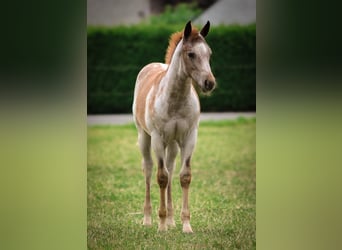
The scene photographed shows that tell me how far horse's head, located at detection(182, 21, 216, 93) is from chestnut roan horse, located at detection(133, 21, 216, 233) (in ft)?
0.06

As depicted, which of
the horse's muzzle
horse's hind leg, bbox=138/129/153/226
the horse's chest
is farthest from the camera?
horse's hind leg, bbox=138/129/153/226

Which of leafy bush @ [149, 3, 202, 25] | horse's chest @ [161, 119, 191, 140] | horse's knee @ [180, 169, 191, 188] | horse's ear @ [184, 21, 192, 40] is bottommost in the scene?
horse's knee @ [180, 169, 191, 188]

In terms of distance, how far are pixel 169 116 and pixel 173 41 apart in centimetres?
35

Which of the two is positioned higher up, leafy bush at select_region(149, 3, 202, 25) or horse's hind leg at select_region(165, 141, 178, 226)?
leafy bush at select_region(149, 3, 202, 25)

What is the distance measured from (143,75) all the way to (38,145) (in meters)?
0.64

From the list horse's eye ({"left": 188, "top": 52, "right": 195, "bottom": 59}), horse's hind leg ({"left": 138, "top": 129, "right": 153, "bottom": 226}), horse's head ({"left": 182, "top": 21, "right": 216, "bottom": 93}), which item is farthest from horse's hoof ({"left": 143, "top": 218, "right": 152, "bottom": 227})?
horse's eye ({"left": 188, "top": 52, "right": 195, "bottom": 59})

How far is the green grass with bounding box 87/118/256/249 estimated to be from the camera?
3.24 metres

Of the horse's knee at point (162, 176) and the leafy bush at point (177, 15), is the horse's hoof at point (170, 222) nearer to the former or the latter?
the horse's knee at point (162, 176)

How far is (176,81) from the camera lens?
3342 mm

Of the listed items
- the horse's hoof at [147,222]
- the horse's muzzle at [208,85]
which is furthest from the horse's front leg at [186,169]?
the horse's muzzle at [208,85]

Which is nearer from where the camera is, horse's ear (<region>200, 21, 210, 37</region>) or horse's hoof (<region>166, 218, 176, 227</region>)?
horse's ear (<region>200, 21, 210, 37</region>)

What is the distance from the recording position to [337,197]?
3297mm

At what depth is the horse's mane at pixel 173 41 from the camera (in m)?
3.21

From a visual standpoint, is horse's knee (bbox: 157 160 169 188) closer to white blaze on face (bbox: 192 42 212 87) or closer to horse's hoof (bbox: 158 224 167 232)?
horse's hoof (bbox: 158 224 167 232)
